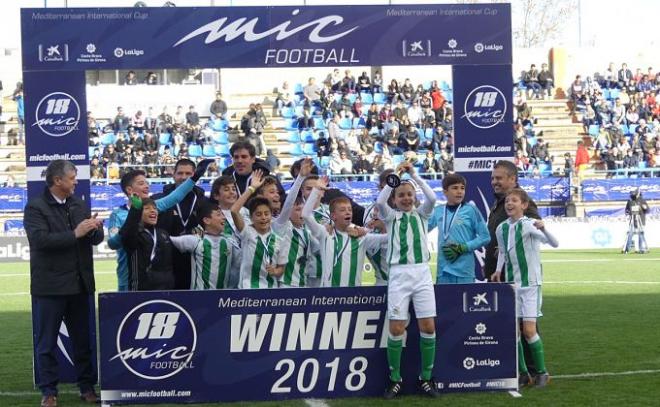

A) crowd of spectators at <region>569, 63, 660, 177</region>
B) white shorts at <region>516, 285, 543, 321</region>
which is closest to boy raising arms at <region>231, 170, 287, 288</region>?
white shorts at <region>516, 285, 543, 321</region>

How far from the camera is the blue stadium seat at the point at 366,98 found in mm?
36688

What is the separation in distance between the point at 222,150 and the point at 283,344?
24.6m

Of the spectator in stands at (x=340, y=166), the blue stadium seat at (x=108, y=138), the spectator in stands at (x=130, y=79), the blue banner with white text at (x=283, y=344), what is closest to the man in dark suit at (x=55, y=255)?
the blue banner with white text at (x=283, y=344)

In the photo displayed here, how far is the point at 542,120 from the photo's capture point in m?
39.4

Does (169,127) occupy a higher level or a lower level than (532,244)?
higher

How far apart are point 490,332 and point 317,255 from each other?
173 centimetres

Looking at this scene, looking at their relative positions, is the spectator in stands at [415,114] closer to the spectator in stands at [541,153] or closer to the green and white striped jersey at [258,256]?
the spectator in stands at [541,153]

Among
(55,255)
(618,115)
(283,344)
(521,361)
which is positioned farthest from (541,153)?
(55,255)

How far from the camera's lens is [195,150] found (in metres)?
33.1

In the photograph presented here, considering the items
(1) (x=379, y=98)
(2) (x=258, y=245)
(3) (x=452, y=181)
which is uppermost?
(1) (x=379, y=98)

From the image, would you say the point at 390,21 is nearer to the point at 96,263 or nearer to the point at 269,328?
the point at 269,328

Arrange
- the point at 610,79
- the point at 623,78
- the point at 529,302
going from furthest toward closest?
the point at 610,79 < the point at 623,78 < the point at 529,302

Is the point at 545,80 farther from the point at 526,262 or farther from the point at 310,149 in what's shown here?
the point at 526,262

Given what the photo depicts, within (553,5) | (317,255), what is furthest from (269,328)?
(553,5)
